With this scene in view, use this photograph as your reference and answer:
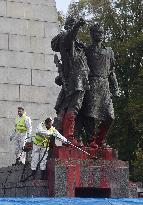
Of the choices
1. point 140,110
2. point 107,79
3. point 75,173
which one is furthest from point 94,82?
point 140,110

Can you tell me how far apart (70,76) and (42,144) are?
A: 133 centimetres

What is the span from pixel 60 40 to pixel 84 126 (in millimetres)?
1673

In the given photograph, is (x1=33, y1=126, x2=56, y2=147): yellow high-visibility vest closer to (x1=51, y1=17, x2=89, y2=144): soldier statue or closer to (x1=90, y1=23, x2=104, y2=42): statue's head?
(x1=51, y1=17, x2=89, y2=144): soldier statue

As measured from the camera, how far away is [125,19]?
33438mm

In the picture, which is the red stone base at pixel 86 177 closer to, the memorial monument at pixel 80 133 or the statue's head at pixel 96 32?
the memorial monument at pixel 80 133

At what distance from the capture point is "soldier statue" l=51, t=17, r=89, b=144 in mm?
10930

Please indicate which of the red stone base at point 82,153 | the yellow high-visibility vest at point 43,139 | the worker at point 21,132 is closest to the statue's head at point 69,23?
the yellow high-visibility vest at point 43,139

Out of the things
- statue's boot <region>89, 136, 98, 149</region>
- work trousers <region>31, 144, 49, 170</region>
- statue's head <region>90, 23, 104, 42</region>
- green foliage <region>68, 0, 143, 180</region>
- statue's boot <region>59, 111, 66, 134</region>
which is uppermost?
green foliage <region>68, 0, 143, 180</region>

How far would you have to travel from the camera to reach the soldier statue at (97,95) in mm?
11180

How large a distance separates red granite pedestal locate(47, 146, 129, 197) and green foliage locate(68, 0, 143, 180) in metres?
18.1

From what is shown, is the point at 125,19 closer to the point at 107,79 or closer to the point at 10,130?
the point at 10,130

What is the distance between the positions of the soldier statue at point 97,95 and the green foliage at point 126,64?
17.6 m

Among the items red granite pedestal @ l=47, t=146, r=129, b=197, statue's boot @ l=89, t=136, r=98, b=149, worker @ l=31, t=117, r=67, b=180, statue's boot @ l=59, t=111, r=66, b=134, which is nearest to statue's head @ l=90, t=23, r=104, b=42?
statue's boot @ l=59, t=111, r=66, b=134

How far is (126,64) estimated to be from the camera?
32.3 metres
